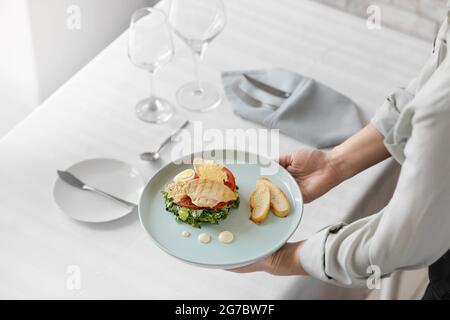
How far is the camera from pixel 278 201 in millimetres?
1305

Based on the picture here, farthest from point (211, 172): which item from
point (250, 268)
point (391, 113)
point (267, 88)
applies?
point (267, 88)

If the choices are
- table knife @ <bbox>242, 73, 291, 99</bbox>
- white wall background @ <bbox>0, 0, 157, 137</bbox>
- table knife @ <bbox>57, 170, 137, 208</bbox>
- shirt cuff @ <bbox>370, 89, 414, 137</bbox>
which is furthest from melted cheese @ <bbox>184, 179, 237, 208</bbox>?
white wall background @ <bbox>0, 0, 157, 137</bbox>

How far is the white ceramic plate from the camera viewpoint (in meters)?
1.43

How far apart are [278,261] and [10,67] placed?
139 cm

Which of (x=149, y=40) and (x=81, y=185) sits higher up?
(x=149, y=40)

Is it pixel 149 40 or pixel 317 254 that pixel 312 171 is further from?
pixel 149 40

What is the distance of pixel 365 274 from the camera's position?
3.95ft

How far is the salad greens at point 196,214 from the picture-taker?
1.28 metres

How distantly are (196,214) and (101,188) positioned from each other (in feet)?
0.94

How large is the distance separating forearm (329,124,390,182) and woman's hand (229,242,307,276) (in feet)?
0.73

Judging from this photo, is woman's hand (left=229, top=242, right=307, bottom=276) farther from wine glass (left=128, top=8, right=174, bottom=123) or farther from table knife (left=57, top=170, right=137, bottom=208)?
wine glass (left=128, top=8, right=174, bottom=123)

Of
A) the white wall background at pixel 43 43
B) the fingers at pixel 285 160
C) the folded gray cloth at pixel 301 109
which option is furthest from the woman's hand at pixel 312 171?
the white wall background at pixel 43 43

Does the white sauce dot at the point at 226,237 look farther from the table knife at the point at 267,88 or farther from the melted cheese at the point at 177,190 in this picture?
Result: the table knife at the point at 267,88

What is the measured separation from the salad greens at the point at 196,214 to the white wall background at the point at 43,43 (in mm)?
1094
